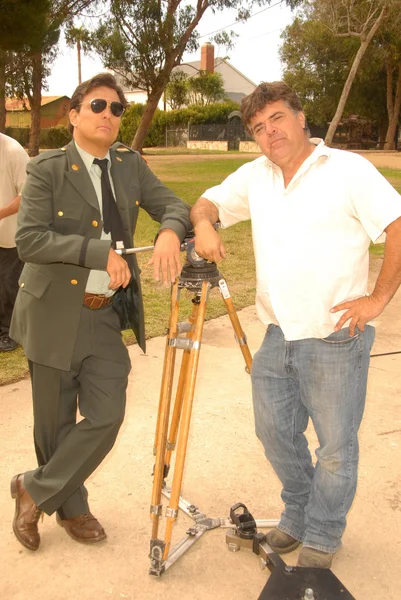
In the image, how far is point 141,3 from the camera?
22484mm

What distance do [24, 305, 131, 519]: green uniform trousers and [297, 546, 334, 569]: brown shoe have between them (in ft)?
3.55

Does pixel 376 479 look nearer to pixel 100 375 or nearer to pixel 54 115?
pixel 100 375

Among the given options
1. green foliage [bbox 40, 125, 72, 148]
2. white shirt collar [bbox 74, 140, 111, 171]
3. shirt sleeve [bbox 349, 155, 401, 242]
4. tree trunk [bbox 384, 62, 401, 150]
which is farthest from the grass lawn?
green foliage [bbox 40, 125, 72, 148]

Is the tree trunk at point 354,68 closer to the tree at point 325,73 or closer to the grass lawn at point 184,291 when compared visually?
the grass lawn at point 184,291

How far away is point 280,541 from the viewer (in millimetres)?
3512

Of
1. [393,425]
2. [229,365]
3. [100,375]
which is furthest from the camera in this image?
[229,365]

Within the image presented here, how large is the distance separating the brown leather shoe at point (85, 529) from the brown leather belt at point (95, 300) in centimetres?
112

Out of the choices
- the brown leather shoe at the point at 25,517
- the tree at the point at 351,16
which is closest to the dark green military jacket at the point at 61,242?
the brown leather shoe at the point at 25,517

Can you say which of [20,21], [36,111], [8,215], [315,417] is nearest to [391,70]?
[36,111]

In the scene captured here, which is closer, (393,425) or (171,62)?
(393,425)

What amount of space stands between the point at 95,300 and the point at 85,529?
1.21 meters

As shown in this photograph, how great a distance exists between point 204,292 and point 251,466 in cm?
173

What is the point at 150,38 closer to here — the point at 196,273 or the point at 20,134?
the point at 196,273

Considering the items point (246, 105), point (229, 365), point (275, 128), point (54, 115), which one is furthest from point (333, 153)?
point (54, 115)
